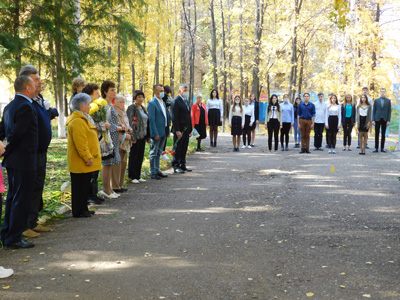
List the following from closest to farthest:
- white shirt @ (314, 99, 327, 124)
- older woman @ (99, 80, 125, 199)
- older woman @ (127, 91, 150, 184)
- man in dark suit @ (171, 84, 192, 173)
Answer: older woman @ (99, 80, 125, 199)
older woman @ (127, 91, 150, 184)
man in dark suit @ (171, 84, 192, 173)
white shirt @ (314, 99, 327, 124)

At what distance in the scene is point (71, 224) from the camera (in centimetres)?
702

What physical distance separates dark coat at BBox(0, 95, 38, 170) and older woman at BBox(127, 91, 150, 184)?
4718mm

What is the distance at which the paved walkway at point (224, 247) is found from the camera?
177 inches

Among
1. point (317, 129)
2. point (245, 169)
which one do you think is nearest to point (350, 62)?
point (317, 129)

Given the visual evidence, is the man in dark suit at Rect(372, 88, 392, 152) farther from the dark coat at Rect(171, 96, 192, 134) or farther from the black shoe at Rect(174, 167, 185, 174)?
the black shoe at Rect(174, 167, 185, 174)

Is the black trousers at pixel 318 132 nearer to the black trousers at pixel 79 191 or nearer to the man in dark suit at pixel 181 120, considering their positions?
the man in dark suit at pixel 181 120

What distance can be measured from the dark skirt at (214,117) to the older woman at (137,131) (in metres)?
9.08

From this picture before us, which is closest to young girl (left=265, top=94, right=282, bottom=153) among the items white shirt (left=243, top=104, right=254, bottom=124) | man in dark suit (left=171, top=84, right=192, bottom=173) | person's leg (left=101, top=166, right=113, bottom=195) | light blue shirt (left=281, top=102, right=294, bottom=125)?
light blue shirt (left=281, top=102, right=294, bottom=125)

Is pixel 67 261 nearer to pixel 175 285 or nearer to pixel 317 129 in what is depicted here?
pixel 175 285

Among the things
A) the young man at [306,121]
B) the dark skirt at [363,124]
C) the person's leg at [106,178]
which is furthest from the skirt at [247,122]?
the person's leg at [106,178]

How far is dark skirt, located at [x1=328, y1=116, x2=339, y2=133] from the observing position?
1822cm

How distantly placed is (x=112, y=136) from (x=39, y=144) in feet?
9.28

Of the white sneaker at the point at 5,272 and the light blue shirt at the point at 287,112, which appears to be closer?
the white sneaker at the point at 5,272

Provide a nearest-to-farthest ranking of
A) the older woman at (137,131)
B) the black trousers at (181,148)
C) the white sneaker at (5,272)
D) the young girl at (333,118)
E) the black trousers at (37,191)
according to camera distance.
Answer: the white sneaker at (5,272) < the black trousers at (37,191) < the older woman at (137,131) < the black trousers at (181,148) < the young girl at (333,118)
